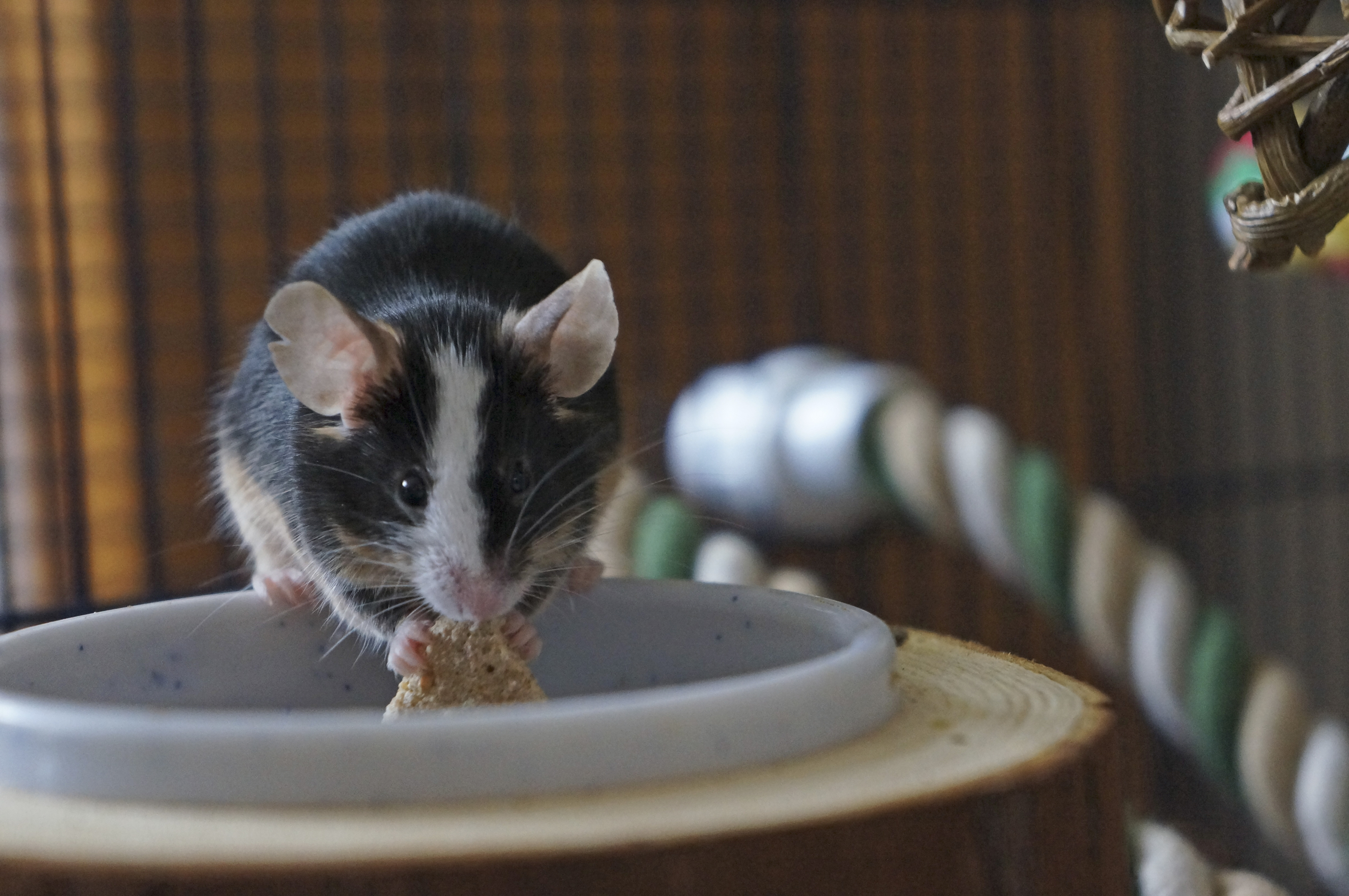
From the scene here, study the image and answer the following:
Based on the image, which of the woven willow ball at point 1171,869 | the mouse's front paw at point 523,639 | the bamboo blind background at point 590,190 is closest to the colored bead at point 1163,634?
the woven willow ball at point 1171,869

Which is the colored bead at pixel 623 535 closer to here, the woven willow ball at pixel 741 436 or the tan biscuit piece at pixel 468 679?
the woven willow ball at pixel 741 436

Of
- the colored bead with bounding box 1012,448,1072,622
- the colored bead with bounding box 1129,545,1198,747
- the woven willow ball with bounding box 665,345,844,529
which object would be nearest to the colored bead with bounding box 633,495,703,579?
the woven willow ball with bounding box 665,345,844,529

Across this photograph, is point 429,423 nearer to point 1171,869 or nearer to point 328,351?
point 328,351

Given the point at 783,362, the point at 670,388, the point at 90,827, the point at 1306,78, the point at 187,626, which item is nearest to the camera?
the point at 90,827

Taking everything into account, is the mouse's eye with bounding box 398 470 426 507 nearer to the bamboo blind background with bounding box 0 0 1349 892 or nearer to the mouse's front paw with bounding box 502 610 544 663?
the mouse's front paw with bounding box 502 610 544 663

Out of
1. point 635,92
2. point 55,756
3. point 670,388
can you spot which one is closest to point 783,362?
point 670,388

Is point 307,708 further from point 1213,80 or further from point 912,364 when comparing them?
point 1213,80
